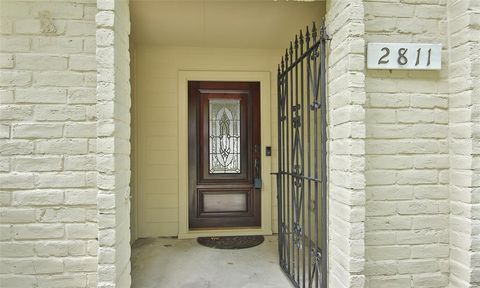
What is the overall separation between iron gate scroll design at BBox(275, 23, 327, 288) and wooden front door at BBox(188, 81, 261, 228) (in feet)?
3.57

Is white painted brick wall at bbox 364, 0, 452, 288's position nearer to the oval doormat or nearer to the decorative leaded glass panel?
the oval doormat

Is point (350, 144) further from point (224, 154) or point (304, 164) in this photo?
point (224, 154)

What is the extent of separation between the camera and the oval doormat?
3.35 metres

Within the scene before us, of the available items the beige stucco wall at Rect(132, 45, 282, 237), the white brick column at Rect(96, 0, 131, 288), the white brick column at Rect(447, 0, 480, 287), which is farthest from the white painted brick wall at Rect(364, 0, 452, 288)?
the beige stucco wall at Rect(132, 45, 282, 237)

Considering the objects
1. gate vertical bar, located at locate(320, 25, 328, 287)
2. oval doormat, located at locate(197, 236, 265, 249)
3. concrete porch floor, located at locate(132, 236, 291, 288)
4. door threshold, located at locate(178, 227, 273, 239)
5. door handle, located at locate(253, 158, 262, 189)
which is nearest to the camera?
gate vertical bar, located at locate(320, 25, 328, 287)

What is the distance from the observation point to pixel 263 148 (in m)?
3.81

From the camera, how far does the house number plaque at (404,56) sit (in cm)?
168

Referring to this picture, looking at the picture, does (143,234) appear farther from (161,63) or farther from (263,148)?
(161,63)

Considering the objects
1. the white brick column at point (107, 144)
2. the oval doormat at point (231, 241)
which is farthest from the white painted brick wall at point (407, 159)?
the oval doormat at point (231, 241)

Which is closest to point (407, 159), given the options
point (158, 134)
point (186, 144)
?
point (186, 144)

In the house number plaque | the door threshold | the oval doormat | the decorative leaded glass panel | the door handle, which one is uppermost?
the house number plaque

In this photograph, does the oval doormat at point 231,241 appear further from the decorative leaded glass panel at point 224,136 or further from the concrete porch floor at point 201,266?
the decorative leaded glass panel at point 224,136

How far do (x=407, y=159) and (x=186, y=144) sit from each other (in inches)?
100

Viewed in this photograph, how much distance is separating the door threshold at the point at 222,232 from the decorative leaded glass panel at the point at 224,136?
2.25 ft
